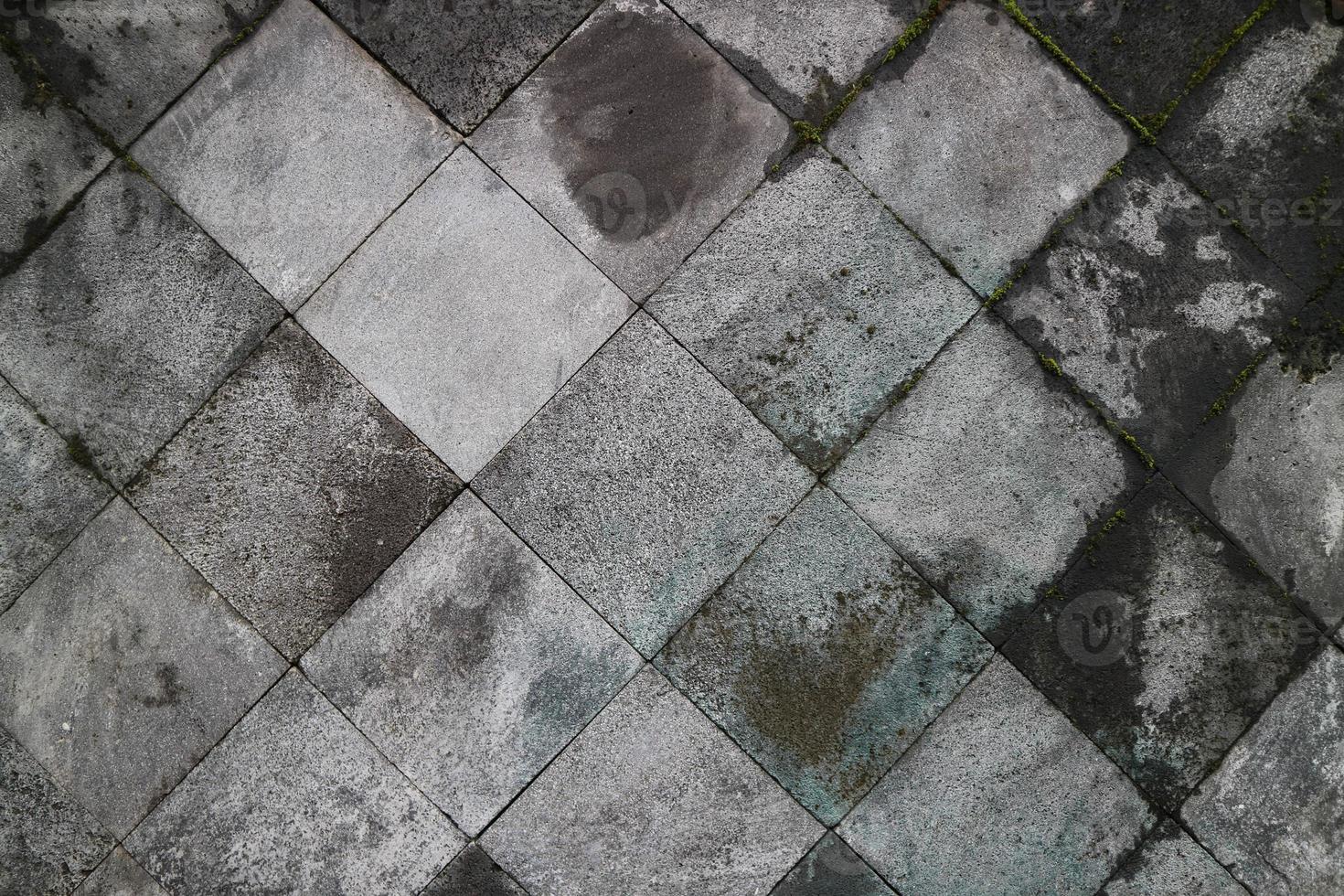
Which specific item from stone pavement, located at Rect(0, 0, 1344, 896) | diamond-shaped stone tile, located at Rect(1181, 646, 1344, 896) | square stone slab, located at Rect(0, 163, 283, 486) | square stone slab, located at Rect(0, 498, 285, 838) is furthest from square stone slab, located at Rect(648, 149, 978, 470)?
square stone slab, located at Rect(0, 498, 285, 838)

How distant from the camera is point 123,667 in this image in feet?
14.6

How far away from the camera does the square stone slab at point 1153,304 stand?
441 cm

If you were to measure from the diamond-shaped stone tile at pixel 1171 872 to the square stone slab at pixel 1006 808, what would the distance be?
0.08m

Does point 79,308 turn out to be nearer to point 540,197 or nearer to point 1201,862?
point 540,197

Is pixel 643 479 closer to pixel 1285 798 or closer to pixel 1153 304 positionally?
pixel 1153 304

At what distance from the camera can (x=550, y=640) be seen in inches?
173

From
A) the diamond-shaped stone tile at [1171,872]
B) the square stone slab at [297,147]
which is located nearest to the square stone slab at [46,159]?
the square stone slab at [297,147]

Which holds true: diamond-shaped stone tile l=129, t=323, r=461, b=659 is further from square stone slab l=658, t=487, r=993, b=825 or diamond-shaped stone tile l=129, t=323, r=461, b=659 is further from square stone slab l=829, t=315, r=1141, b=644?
square stone slab l=829, t=315, r=1141, b=644

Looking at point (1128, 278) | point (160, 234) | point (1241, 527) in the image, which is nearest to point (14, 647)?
point (160, 234)

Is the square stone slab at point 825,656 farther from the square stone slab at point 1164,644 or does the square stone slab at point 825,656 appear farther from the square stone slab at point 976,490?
the square stone slab at point 1164,644

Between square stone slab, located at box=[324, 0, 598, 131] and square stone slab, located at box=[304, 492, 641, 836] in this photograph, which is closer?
square stone slab, located at box=[304, 492, 641, 836]

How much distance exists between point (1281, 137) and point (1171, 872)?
3818mm

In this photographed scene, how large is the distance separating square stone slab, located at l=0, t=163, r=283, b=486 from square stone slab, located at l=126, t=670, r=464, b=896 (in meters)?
1.73

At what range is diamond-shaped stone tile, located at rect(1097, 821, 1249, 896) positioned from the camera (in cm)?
Answer: 434
